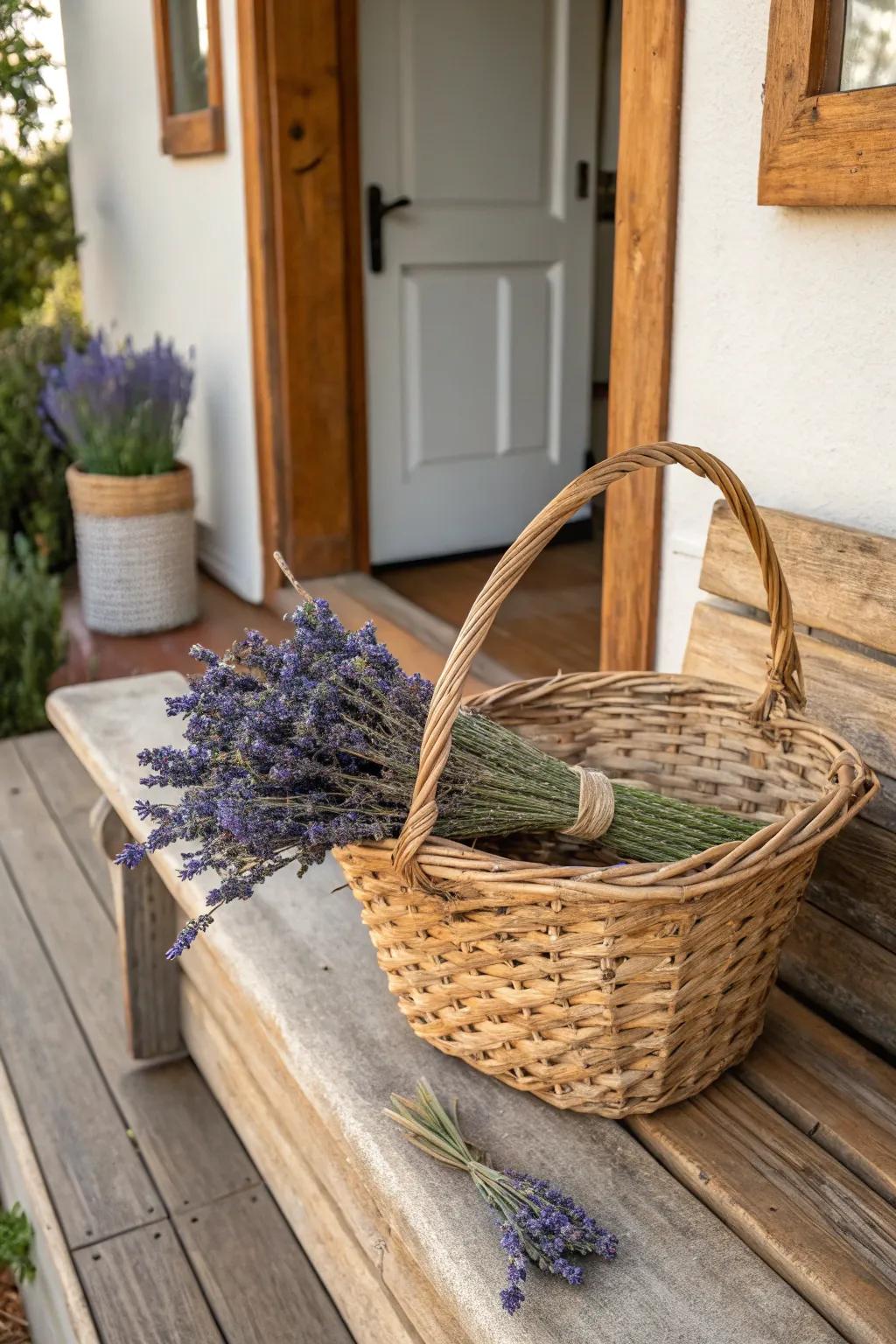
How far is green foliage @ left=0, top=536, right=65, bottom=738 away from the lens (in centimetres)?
326

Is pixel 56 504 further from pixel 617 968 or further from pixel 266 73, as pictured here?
pixel 617 968

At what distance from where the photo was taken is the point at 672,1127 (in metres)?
1.13

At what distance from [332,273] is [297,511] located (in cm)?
67

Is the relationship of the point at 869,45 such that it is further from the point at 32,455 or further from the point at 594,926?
the point at 32,455

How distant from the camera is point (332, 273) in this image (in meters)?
3.44

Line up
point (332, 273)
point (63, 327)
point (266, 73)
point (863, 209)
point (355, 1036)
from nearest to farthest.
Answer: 1. point (355, 1036)
2. point (863, 209)
3. point (266, 73)
4. point (332, 273)
5. point (63, 327)

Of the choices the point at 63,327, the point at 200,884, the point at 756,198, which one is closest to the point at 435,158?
the point at 63,327

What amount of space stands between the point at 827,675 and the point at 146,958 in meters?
1.16

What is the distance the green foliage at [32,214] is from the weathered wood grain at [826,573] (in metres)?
4.10

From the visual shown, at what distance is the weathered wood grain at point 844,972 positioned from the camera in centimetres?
135

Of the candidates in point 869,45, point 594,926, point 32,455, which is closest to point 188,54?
point 32,455

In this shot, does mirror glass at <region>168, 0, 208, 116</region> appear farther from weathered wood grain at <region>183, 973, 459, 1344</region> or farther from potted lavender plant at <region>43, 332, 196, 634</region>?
weathered wood grain at <region>183, 973, 459, 1344</region>

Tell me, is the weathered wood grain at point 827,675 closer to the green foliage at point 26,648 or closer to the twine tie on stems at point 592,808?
the twine tie on stems at point 592,808

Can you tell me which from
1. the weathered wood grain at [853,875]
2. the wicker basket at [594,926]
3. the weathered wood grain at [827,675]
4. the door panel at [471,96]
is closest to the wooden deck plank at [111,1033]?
the wicker basket at [594,926]
